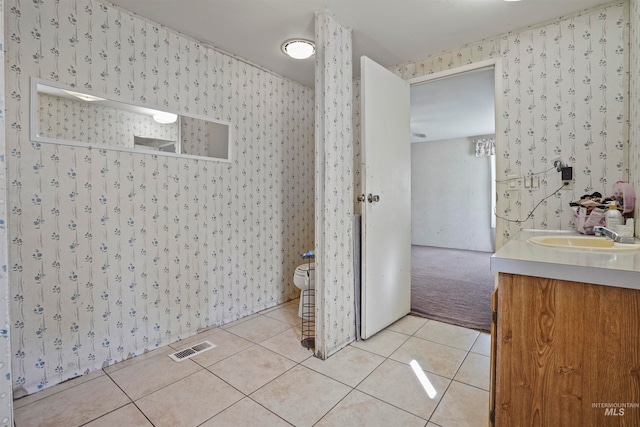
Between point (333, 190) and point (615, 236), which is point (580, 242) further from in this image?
point (333, 190)

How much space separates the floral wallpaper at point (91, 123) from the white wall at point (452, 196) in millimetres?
5651

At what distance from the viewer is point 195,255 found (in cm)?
232

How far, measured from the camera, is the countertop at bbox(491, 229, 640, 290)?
780 mm

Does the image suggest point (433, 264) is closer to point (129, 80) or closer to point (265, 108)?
point (265, 108)

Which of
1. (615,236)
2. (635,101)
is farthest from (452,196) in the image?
(615,236)

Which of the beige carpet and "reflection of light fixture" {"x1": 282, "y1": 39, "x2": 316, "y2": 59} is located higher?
"reflection of light fixture" {"x1": 282, "y1": 39, "x2": 316, "y2": 59}

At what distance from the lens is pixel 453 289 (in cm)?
338

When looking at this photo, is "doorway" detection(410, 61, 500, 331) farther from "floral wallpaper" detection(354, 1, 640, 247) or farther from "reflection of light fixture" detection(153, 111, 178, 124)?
"reflection of light fixture" detection(153, 111, 178, 124)


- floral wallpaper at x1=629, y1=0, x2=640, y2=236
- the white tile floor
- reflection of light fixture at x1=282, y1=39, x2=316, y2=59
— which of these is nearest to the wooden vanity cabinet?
the white tile floor

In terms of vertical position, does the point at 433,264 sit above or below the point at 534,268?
below

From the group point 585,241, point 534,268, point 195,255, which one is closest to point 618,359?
point 534,268

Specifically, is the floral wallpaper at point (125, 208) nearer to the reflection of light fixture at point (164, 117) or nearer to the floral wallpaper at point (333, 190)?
the reflection of light fixture at point (164, 117)

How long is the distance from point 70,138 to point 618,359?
2548 millimetres

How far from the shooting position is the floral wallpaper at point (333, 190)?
1970mm
